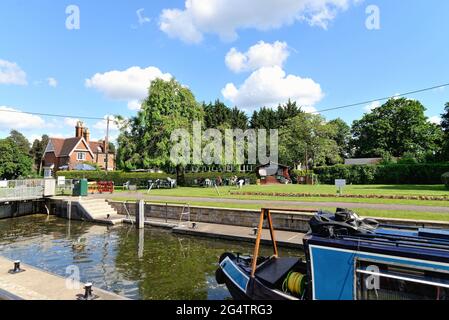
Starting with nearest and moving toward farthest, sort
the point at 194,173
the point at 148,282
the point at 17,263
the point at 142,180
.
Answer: the point at 17,263
the point at 148,282
the point at 142,180
the point at 194,173

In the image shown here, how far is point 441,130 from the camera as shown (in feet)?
222

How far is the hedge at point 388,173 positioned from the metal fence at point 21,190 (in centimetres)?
3937

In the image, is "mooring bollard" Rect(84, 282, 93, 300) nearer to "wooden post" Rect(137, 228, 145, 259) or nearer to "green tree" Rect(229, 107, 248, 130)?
"wooden post" Rect(137, 228, 145, 259)

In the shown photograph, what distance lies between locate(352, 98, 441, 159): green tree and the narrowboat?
6662 centimetres

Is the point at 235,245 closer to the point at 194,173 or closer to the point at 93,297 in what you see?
the point at 93,297

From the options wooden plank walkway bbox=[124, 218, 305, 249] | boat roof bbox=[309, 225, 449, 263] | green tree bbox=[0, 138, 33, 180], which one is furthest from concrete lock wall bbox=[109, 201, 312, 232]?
green tree bbox=[0, 138, 33, 180]

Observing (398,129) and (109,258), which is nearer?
(109,258)

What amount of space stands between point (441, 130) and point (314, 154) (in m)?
31.8

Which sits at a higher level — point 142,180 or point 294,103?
point 294,103

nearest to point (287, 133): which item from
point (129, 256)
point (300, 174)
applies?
point (300, 174)

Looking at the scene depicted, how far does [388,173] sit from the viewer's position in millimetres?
44312

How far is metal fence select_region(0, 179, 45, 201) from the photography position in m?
24.3

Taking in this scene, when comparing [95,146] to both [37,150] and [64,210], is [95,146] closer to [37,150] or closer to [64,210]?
[37,150]
